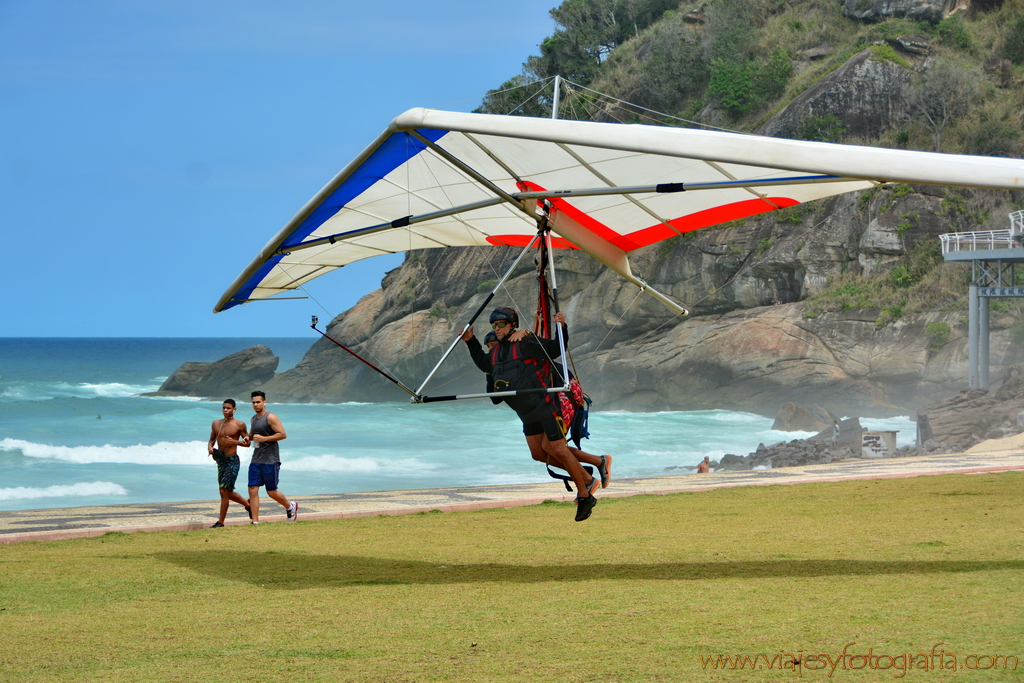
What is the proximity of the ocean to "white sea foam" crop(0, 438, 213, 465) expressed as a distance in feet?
0.20

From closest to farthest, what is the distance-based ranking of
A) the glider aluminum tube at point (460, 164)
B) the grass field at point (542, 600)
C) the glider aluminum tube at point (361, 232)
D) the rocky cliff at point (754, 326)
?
the grass field at point (542, 600) → the glider aluminum tube at point (460, 164) → the glider aluminum tube at point (361, 232) → the rocky cliff at point (754, 326)

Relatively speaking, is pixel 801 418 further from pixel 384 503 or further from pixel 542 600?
pixel 542 600

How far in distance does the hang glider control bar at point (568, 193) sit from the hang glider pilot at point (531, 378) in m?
0.88

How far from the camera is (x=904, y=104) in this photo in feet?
133

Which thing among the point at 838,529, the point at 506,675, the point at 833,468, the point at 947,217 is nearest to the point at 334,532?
the point at 838,529

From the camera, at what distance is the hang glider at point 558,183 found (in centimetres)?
489

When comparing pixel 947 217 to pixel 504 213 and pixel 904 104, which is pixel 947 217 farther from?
pixel 504 213

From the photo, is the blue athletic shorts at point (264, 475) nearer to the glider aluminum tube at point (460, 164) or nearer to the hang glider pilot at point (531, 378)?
the hang glider pilot at point (531, 378)

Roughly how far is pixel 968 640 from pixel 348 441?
35063 mm

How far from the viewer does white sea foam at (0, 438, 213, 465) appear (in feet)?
104

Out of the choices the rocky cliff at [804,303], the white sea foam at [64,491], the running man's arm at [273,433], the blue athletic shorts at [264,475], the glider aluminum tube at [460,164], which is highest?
the rocky cliff at [804,303]

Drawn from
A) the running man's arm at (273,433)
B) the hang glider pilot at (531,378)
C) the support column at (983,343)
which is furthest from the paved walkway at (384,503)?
the support column at (983,343)

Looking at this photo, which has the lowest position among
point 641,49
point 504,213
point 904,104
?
point 504,213

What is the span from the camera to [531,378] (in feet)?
21.6
